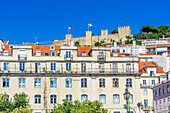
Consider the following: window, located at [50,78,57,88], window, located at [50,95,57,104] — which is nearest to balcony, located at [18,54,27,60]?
window, located at [50,78,57,88]

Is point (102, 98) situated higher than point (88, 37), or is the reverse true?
point (88, 37)

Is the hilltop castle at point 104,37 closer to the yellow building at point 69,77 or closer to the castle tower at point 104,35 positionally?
the castle tower at point 104,35

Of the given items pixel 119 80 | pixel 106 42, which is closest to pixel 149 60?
pixel 119 80

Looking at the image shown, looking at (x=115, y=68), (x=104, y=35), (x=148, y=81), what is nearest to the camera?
(x=115, y=68)

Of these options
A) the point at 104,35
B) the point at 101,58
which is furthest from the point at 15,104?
the point at 104,35

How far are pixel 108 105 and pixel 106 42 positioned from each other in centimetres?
12365

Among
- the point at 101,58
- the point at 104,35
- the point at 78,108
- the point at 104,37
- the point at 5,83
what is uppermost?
the point at 104,35

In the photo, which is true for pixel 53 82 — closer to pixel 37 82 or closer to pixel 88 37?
pixel 37 82

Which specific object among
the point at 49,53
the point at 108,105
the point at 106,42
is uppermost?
the point at 106,42

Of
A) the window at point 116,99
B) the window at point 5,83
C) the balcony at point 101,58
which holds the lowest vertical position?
the window at point 116,99

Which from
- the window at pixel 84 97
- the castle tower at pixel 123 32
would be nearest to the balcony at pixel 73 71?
the window at pixel 84 97

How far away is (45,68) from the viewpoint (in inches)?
2773

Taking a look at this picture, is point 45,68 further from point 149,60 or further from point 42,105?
point 149,60

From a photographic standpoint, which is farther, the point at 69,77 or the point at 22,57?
the point at 22,57
